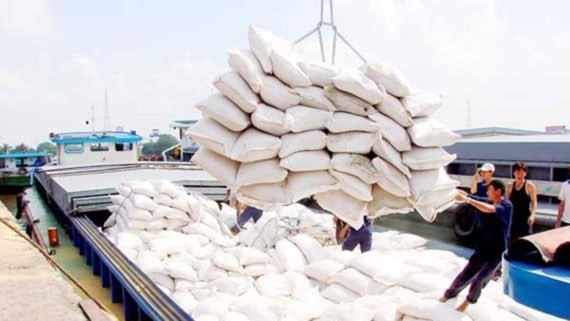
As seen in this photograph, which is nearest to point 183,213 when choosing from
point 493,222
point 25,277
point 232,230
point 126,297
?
point 232,230

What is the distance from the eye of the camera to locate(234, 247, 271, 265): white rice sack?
4281 millimetres

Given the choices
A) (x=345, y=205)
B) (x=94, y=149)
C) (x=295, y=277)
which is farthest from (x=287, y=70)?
(x=94, y=149)

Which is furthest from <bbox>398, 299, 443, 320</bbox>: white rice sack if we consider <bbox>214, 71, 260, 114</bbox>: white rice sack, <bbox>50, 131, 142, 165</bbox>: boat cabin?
<bbox>50, 131, 142, 165</bbox>: boat cabin

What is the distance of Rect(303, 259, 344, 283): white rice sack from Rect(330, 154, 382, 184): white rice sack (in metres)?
2.36

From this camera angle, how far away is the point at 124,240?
209 inches

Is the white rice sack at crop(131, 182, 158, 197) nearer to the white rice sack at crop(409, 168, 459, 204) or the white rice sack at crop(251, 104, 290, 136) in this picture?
the white rice sack at crop(251, 104, 290, 136)

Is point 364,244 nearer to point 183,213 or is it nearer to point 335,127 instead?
point 183,213

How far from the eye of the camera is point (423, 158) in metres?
1.65

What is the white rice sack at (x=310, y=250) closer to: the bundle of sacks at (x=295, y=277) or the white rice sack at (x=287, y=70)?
the bundle of sacks at (x=295, y=277)

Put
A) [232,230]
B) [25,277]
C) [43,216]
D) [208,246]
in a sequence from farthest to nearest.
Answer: [43,216] < [232,230] < [208,246] < [25,277]

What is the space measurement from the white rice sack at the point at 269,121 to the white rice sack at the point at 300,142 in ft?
0.10

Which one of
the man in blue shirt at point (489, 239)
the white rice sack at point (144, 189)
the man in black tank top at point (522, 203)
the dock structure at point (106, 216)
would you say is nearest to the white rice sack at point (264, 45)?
the man in blue shirt at point (489, 239)

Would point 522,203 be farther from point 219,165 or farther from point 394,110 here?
point 219,165

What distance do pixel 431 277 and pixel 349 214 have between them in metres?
1.86
